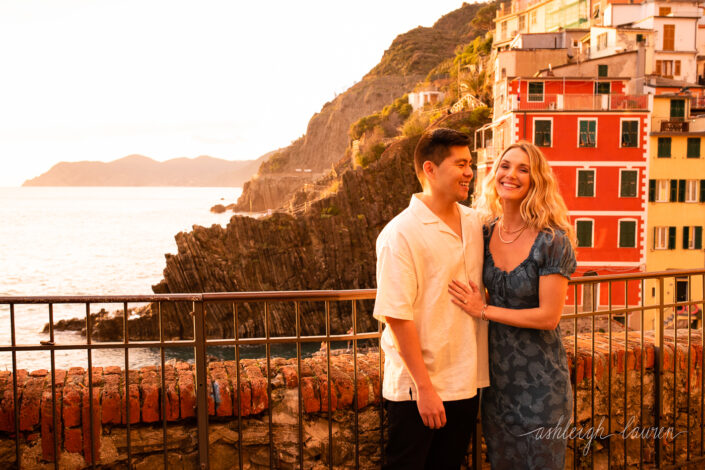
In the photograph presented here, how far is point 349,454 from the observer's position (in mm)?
4008

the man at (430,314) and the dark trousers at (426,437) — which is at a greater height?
the man at (430,314)

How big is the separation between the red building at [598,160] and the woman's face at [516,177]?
88.2 feet

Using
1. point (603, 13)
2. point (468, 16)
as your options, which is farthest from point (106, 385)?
point (468, 16)

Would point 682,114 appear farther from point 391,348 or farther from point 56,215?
point 56,215

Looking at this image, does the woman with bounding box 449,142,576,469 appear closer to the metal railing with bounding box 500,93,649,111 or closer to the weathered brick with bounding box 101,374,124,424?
the weathered brick with bounding box 101,374,124,424

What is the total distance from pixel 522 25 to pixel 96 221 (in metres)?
134

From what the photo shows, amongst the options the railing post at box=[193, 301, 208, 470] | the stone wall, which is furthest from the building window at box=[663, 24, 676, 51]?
the railing post at box=[193, 301, 208, 470]

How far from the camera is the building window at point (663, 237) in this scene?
29922 mm

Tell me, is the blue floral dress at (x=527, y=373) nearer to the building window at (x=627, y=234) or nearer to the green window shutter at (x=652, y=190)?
the building window at (x=627, y=234)

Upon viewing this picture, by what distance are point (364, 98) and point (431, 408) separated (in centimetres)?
13695

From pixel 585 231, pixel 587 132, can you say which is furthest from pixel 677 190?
pixel 587 132

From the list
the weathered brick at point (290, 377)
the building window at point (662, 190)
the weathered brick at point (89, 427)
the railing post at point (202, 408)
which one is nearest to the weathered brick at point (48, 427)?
the weathered brick at point (89, 427)

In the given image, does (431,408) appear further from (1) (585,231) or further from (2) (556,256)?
(1) (585,231)

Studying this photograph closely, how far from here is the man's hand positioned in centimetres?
263
